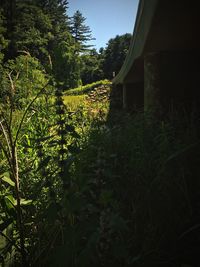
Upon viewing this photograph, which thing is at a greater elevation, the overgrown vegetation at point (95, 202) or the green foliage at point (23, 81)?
the green foliage at point (23, 81)

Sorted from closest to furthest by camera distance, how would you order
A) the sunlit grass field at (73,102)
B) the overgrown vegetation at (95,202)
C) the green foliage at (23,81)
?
the overgrown vegetation at (95,202) → the green foliage at (23,81) → the sunlit grass field at (73,102)

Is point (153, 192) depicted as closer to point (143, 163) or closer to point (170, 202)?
point (170, 202)

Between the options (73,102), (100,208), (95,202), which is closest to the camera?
(100,208)

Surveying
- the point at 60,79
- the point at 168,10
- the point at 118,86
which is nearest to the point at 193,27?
the point at 168,10

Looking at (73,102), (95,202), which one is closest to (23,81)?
(95,202)

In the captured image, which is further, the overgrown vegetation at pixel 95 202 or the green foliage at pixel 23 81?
the green foliage at pixel 23 81

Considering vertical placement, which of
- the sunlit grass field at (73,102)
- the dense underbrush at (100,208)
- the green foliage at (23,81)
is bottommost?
the sunlit grass field at (73,102)

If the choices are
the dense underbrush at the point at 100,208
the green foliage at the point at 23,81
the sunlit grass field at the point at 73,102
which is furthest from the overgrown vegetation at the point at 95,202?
the sunlit grass field at the point at 73,102

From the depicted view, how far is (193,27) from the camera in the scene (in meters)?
3.65

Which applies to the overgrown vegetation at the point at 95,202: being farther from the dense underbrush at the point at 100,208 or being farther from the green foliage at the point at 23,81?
the green foliage at the point at 23,81

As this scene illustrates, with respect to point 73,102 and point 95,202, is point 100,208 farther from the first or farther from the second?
point 73,102

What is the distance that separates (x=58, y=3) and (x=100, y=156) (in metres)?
60.1

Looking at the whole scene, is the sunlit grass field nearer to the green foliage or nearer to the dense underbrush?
the green foliage

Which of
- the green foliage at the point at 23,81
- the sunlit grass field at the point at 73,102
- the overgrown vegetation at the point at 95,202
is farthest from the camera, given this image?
the sunlit grass field at the point at 73,102
